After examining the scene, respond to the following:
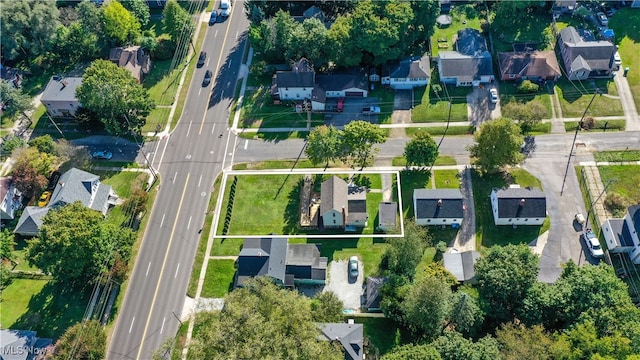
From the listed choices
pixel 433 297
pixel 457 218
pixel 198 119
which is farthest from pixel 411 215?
pixel 198 119

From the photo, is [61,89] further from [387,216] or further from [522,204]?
[522,204]

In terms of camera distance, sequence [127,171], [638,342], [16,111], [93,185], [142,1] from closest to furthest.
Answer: [638,342] < [93,185] < [127,171] < [16,111] < [142,1]

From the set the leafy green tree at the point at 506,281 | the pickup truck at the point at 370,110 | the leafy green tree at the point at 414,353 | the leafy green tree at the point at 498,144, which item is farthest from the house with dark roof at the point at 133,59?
the leafy green tree at the point at 506,281

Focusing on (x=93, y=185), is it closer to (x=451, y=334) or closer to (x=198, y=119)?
(x=198, y=119)

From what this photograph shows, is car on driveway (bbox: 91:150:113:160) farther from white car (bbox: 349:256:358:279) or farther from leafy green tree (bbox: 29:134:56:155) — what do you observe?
white car (bbox: 349:256:358:279)

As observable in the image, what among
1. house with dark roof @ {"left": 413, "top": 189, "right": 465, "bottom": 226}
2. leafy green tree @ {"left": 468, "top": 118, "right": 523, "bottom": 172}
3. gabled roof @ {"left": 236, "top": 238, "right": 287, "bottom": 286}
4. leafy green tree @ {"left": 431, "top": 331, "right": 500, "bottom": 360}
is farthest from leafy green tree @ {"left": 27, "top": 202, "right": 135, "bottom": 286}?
Result: leafy green tree @ {"left": 468, "top": 118, "right": 523, "bottom": 172}
